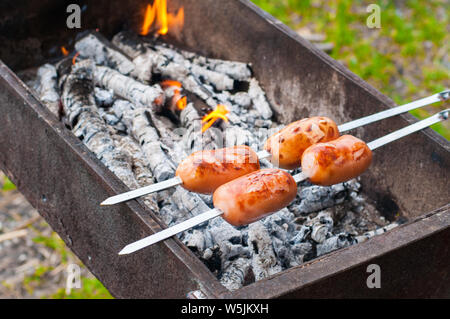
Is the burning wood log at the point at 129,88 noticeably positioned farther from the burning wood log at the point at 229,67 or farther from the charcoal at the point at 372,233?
the charcoal at the point at 372,233

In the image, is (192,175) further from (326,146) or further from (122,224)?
(326,146)

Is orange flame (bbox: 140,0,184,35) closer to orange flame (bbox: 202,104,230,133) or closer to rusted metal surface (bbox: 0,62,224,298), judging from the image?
orange flame (bbox: 202,104,230,133)

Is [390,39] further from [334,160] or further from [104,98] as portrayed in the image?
[334,160]

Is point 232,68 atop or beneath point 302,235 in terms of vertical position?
atop

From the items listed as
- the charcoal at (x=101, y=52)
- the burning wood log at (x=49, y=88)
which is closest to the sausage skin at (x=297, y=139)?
the burning wood log at (x=49, y=88)

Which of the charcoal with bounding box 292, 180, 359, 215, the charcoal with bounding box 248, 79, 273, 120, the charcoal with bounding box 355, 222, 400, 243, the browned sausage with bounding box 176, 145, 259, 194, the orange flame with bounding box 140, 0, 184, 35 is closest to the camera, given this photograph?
the browned sausage with bounding box 176, 145, 259, 194

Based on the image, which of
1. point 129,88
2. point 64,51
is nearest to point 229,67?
point 129,88

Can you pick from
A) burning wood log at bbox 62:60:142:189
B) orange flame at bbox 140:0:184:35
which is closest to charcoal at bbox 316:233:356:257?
burning wood log at bbox 62:60:142:189
